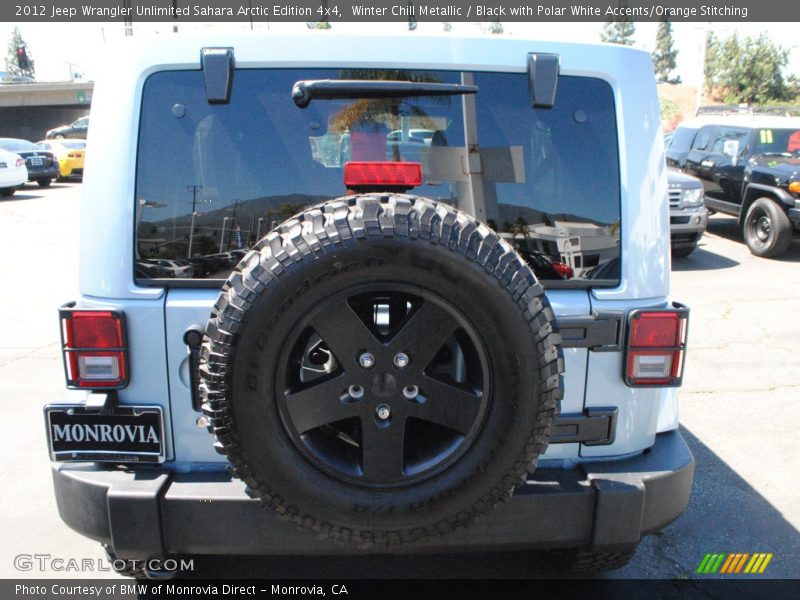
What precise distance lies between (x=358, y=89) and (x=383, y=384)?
0.97 meters

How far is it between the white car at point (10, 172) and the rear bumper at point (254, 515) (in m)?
18.1

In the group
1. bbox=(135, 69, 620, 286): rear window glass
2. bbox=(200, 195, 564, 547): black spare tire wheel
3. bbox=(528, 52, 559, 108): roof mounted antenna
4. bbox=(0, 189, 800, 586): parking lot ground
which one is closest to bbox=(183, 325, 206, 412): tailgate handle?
bbox=(135, 69, 620, 286): rear window glass

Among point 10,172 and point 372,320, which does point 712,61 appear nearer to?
point 10,172

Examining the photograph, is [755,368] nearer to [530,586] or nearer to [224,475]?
[530,586]

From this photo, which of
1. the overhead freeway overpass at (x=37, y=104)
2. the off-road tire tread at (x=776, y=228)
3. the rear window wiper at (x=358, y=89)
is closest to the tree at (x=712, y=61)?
the off-road tire tread at (x=776, y=228)

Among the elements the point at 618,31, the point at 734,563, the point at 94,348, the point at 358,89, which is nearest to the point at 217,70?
the point at 358,89

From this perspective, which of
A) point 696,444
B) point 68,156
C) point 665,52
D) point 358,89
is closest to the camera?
point 358,89

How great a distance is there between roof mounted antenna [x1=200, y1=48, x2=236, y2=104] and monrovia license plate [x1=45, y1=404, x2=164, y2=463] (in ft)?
3.55

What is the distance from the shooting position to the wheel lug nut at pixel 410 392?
204 cm

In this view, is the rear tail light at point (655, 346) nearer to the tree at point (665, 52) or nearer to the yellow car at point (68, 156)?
the yellow car at point (68, 156)

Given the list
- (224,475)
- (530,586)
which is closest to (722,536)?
(530,586)

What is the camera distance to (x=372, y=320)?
2133 millimetres

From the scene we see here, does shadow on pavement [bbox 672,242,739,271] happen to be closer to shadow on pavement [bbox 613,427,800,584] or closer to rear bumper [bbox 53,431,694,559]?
shadow on pavement [bbox 613,427,800,584]

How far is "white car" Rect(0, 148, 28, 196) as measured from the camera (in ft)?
57.9
